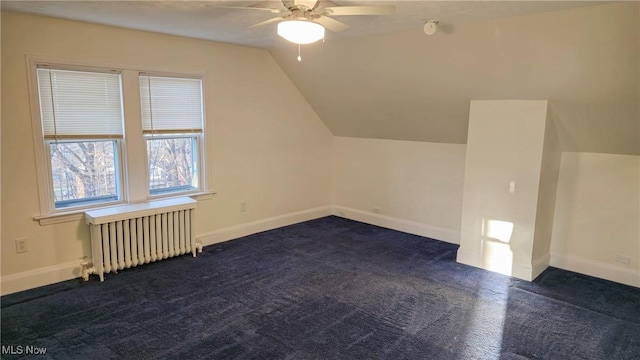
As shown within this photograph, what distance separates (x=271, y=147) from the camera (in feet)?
17.7

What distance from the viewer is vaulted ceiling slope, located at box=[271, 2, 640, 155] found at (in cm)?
299

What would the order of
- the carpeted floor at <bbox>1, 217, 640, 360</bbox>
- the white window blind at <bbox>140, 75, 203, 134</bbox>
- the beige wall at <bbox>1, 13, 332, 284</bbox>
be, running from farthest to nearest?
the white window blind at <bbox>140, 75, 203, 134</bbox> → the beige wall at <bbox>1, 13, 332, 284</bbox> → the carpeted floor at <bbox>1, 217, 640, 360</bbox>

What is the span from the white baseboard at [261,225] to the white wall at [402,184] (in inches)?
15.8

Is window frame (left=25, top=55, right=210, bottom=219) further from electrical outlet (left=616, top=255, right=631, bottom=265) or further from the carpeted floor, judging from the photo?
electrical outlet (left=616, top=255, right=631, bottom=265)

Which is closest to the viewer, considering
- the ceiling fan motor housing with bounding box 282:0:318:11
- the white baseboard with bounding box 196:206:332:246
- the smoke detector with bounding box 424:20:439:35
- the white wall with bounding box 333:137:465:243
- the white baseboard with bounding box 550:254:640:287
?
the ceiling fan motor housing with bounding box 282:0:318:11

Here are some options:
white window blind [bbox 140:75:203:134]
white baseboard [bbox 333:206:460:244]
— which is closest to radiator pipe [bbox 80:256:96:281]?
white window blind [bbox 140:75:203:134]

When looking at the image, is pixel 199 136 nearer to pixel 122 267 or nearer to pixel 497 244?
pixel 122 267

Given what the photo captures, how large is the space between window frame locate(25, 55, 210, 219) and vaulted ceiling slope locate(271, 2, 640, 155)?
1.59m

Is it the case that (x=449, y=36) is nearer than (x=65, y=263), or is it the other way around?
(x=449, y=36)

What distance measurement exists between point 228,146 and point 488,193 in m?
3.00

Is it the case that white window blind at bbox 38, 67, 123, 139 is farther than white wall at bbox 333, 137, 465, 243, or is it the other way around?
white wall at bbox 333, 137, 465, 243

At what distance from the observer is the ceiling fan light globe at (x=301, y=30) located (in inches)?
98.4

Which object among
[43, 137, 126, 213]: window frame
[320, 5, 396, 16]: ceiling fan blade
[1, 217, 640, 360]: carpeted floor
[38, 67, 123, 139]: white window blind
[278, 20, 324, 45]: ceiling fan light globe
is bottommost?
[1, 217, 640, 360]: carpeted floor

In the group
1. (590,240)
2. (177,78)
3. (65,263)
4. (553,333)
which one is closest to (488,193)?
(590,240)
